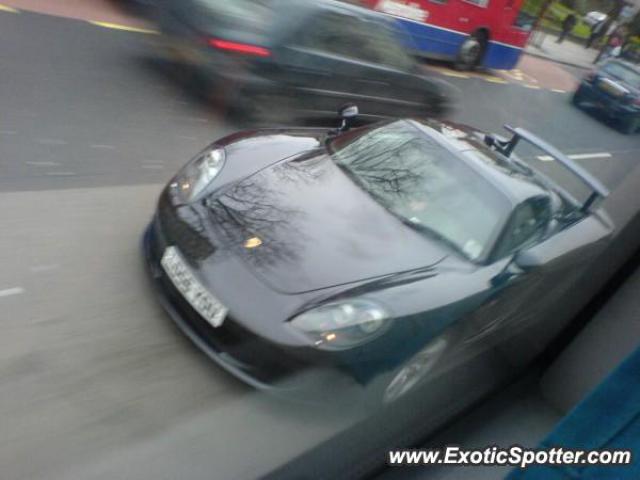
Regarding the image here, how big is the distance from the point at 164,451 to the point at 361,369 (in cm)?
79

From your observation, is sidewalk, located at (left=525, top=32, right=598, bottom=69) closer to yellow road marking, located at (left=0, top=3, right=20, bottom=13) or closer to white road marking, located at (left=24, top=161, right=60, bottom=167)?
white road marking, located at (left=24, top=161, right=60, bottom=167)

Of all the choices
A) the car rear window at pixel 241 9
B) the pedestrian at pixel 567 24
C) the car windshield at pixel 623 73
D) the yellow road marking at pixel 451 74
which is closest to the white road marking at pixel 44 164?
the car rear window at pixel 241 9

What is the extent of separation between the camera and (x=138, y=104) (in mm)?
5352

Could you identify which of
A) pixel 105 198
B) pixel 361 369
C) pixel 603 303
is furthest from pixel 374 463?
pixel 105 198

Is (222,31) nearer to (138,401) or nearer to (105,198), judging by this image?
(105,198)

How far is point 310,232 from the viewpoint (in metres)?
2.80

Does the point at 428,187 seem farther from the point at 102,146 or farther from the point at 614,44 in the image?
the point at 614,44

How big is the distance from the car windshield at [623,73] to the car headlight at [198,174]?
5061 millimetres

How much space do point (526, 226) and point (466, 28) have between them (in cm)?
724

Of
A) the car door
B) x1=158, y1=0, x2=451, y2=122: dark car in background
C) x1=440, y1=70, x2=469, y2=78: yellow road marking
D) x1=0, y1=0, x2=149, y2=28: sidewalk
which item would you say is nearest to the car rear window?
x1=158, y1=0, x2=451, y2=122: dark car in background

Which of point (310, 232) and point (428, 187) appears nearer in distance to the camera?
point (310, 232)

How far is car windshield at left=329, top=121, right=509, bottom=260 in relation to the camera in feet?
9.95

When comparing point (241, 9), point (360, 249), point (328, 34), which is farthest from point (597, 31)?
point (360, 249)

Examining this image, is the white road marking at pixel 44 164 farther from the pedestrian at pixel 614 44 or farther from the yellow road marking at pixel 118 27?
the pedestrian at pixel 614 44
